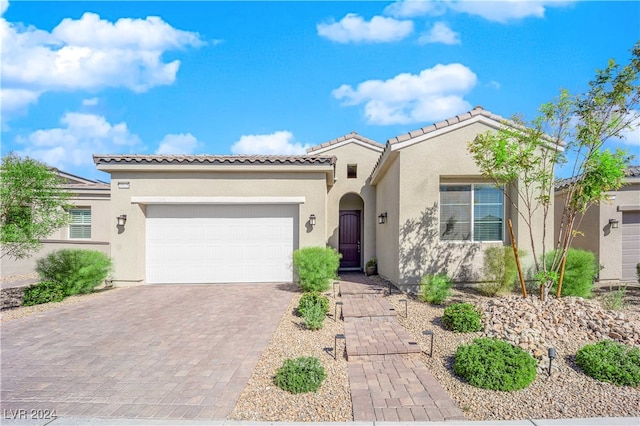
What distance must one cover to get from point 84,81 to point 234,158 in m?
4.86

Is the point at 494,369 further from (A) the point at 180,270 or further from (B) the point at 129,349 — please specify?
(A) the point at 180,270

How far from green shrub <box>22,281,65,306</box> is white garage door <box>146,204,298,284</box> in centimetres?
278

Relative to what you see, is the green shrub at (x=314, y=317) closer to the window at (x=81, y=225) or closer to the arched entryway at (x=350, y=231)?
the arched entryway at (x=350, y=231)

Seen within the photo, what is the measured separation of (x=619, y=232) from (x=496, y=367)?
1142cm

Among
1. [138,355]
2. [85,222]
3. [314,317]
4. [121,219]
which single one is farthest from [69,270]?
[314,317]

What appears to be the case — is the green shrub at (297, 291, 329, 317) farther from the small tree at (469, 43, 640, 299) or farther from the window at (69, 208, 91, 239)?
the window at (69, 208, 91, 239)

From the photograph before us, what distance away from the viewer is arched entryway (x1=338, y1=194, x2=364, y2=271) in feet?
52.2

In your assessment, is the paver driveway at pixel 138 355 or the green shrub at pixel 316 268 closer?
the paver driveway at pixel 138 355

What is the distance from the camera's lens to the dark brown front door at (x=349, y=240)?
52.2 ft

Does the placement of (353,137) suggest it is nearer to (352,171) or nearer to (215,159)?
(352,171)

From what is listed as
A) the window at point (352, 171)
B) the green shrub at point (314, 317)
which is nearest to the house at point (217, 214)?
the window at point (352, 171)

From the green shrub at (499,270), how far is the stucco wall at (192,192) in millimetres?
5281

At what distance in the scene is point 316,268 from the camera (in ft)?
33.6

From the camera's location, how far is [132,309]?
866 cm
